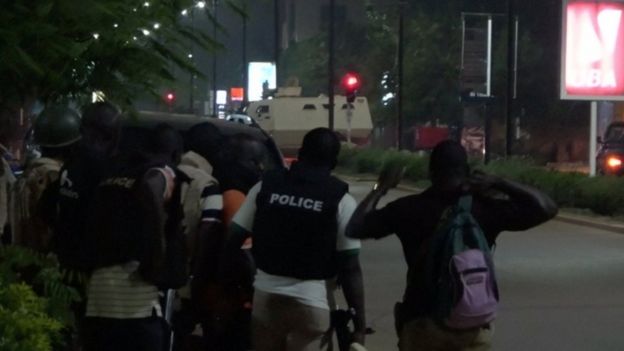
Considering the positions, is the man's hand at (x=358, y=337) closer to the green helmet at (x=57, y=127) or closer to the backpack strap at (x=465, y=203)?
the backpack strap at (x=465, y=203)

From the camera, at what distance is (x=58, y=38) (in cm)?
540

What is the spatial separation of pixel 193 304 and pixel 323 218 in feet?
4.87

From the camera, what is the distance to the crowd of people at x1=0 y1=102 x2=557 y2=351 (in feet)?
19.2

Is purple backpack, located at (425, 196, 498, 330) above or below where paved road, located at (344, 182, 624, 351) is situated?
above

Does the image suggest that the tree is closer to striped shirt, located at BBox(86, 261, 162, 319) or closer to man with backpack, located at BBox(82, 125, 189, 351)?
man with backpack, located at BBox(82, 125, 189, 351)

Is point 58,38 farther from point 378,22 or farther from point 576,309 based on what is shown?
point 378,22

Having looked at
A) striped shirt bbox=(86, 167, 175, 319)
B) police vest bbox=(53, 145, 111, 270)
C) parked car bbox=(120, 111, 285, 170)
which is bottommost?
striped shirt bbox=(86, 167, 175, 319)

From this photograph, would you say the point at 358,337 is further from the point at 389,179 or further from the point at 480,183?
the point at 480,183

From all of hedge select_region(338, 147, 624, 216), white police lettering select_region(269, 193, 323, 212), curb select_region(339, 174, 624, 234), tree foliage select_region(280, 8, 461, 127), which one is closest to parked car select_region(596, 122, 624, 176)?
hedge select_region(338, 147, 624, 216)

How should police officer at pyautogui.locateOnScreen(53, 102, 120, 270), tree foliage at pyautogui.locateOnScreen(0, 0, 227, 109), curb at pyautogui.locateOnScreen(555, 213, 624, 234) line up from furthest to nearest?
curb at pyautogui.locateOnScreen(555, 213, 624, 234), police officer at pyautogui.locateOnScreen(53, 102, 120, 270), tree foliage at pyautogui.locateOnScreen(0, 0, 227, 109)

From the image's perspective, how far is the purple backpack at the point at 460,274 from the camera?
5.64 metres

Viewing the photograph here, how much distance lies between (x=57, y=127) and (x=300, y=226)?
1436mm

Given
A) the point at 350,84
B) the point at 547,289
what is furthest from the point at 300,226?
the point at 350,84

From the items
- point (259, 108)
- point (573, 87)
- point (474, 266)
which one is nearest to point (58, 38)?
point (474, 266)
